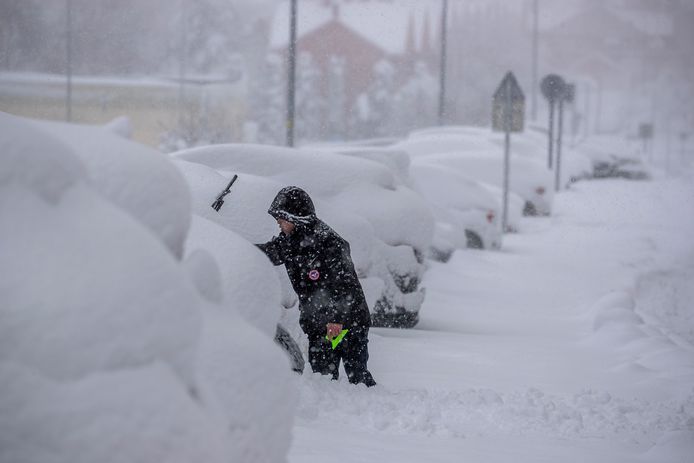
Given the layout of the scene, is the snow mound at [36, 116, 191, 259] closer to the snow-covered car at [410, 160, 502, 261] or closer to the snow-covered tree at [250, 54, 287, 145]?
the snow-covered car at [410, 160, 502, 261]

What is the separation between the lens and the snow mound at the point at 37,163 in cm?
265

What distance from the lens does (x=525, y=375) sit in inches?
288

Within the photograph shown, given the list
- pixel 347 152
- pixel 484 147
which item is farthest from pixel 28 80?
pixel 347 152

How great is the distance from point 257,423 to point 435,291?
27.4 ft

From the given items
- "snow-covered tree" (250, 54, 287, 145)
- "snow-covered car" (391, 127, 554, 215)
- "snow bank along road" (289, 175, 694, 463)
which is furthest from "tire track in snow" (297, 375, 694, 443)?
"snow-covered tree" (250, 54, 287, 145)

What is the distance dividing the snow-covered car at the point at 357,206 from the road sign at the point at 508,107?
704 centimetres

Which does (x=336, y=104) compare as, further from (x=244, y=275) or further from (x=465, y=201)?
(x=244, y=275)

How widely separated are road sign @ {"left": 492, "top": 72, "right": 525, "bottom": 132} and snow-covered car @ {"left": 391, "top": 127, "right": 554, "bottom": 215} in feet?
9.36

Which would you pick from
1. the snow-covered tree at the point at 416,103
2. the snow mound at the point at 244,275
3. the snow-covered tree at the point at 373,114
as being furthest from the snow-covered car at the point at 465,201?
the snow-covered tree at the point at 416,103

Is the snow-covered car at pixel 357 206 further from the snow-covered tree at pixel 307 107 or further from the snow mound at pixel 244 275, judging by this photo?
the snow-covered tree at pixel 307 107

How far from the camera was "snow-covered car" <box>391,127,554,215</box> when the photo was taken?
2030 centimetres

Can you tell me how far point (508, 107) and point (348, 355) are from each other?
10.1m

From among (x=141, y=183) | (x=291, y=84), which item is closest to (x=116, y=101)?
(x=291, y=84)

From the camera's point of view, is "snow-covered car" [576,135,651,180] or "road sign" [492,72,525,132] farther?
"snow-covered car" [576,135,651,180]
